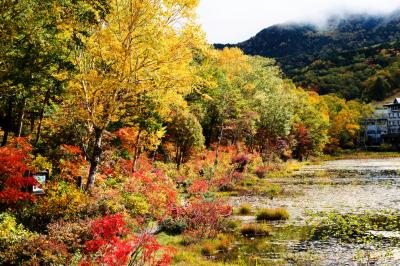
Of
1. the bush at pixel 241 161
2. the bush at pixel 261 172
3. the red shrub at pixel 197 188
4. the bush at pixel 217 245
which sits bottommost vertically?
the bush at pixel 217 245

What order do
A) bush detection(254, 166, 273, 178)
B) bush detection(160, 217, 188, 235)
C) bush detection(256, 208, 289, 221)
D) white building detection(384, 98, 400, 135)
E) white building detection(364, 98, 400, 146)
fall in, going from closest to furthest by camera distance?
bush detection(160, 217, 188, 235) < bush detection(256, 208, 289, 221) < bush detection(254, 166, 273, 178) < white building detection(364, 98, 400, 146) < white building detection(384, 98, 400, 135)

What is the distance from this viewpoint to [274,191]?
124 feet

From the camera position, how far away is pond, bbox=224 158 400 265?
633 inches

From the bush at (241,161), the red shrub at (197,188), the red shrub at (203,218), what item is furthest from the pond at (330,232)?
the bush at (241,161)

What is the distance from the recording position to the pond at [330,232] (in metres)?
16.1

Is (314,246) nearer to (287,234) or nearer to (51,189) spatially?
(287,234)

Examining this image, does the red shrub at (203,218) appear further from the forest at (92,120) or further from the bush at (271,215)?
the bush at (271,215)

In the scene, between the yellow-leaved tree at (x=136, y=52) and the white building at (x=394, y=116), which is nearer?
the yellow-leaved tree at (x=136, y=52)

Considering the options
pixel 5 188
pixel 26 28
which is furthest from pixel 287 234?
pixel 26 28

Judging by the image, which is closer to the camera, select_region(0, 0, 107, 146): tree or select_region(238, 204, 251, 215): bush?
select_region(0, 0, 107, 146): tree

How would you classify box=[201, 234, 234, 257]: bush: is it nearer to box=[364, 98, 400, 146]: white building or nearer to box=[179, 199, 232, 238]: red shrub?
box=[179, 199, 232, 238]: red shrub

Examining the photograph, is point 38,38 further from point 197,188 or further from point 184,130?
point 184,130

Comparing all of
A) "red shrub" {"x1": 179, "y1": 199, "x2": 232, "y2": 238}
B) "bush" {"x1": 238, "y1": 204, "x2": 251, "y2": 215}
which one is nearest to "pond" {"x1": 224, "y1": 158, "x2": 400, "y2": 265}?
"bush" {"x1": 238, "y1": 204, "x2": 251, "y2": 215}

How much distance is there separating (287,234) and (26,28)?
1653cm
